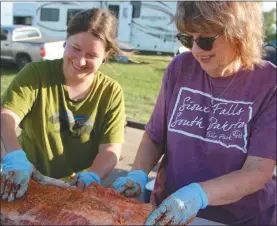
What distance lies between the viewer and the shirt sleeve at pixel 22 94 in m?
2.21

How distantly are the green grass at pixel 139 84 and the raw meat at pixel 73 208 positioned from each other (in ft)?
15.1

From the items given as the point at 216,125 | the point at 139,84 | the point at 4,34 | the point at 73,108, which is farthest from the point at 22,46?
the point at 216,125

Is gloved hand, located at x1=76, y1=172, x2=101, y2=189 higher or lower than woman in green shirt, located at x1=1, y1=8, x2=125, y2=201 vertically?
lower

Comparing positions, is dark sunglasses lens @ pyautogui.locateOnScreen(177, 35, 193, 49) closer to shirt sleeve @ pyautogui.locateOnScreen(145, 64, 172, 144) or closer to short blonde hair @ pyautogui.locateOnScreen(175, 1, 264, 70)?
short blonde hair @ pyautogui.locateOnScreen(175, 1, 264, 70)

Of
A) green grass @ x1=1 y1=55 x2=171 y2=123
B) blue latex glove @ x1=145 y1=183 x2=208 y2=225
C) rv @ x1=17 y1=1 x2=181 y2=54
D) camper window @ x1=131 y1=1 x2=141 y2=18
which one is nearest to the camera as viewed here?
blue latex glove @ x1=145 y1=183 x2=208 y2=225

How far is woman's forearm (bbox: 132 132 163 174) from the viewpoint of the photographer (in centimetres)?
230

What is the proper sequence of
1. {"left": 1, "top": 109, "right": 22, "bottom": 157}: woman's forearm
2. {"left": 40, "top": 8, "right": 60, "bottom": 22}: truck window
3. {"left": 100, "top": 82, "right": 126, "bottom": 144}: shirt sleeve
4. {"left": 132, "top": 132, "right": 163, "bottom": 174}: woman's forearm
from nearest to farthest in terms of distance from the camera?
{"left": 1, "top": 109, "right": 22, "bottom": 157}: woman's forearm
{"left": 132, "top": 132, "right": 163, "bottom": 174}: woman's forearm
{"left": 100, "top": 82, "right": 126, "bottom": 144}: shirt sleeve
{"left": 40, "top": 8, "right": 60, "bottom": 22}: truck window

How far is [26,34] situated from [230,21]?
46.0 feet

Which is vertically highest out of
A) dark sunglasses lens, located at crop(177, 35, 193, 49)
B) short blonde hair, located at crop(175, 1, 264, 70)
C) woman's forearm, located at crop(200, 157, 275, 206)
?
short blonde hair, located at crop(175, 1, 264, 70)

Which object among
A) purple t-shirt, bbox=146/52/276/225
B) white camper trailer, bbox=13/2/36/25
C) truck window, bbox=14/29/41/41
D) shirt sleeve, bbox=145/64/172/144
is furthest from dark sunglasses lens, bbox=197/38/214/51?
white camper trailer, bbox=13/2/36/25

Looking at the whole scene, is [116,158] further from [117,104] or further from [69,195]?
[69,195]

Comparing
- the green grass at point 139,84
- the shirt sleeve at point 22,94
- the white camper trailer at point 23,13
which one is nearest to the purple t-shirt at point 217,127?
the shirt sleeve at point 22,94

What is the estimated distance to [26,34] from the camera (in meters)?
14.8

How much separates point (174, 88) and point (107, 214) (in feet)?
2.76
